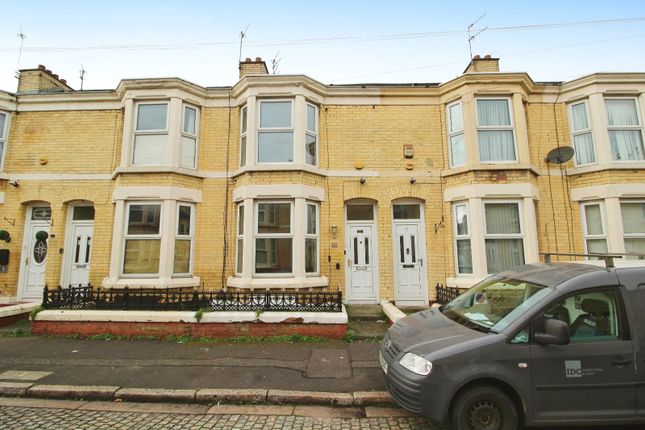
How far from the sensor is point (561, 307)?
324cm

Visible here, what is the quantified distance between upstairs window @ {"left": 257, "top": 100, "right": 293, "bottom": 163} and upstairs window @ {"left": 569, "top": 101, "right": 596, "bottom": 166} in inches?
308

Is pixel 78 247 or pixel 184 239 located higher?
pixel 184 239

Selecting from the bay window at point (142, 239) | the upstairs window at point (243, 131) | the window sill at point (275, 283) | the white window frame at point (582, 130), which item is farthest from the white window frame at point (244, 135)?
the white window frame at point (582, 130)

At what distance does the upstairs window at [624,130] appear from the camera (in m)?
8.46

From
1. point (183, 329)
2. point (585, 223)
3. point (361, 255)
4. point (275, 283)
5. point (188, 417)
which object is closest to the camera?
point (188, 417)

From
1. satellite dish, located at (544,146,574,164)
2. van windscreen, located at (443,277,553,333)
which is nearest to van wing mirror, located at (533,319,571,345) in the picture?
van windscreen, located at (443,277,553,333)

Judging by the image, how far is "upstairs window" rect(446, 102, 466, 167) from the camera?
342 inches

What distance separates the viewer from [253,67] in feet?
30.6

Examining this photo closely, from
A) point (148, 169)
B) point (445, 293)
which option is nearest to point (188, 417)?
point (445, 293)

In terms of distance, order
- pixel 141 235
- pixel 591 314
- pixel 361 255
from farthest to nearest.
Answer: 1. pixel 361 255
2. pixel 141 235
3. pixel 591 314

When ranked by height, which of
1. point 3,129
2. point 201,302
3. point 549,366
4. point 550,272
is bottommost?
point 549,366

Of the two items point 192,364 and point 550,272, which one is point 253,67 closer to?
point 192,364

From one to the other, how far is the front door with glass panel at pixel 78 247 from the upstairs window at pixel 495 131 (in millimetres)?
10954

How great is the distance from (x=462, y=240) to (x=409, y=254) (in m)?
1.40
